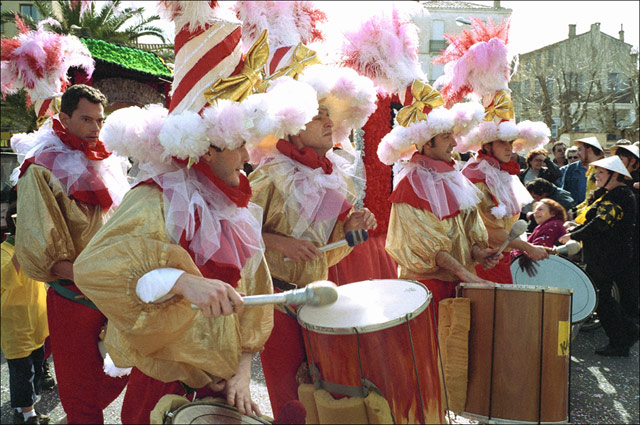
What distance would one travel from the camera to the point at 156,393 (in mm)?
1868

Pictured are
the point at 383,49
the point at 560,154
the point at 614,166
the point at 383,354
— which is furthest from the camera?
the point at 560,154

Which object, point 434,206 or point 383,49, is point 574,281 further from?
point 383,49

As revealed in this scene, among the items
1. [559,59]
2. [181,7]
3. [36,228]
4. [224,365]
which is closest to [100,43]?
[36,228]

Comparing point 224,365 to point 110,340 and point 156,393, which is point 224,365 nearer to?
point 156,393

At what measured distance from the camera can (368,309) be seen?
2.01m

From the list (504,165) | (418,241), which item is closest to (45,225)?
(418,241)

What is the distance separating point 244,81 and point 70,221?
1.53 m

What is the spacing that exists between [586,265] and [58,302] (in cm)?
502

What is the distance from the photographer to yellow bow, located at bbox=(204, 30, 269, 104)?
5.91ft

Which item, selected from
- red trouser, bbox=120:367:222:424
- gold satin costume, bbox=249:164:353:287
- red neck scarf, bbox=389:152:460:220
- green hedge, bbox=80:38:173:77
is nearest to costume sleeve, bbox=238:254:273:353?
red trouser, bbox=120:367:222:424

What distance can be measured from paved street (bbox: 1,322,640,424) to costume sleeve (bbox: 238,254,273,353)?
200 centimetres

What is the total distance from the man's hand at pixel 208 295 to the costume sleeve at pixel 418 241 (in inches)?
69.3

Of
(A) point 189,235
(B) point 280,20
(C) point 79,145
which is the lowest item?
(A) point 189,235

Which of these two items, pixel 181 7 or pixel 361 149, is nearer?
pixel 181 7
